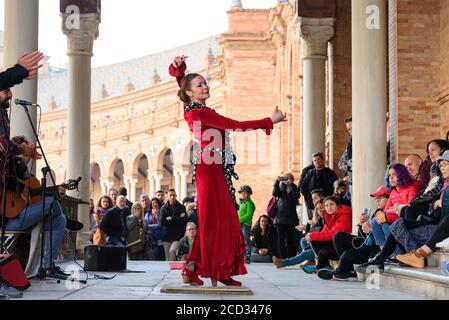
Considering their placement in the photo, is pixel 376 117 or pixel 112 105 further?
pixel 112 105

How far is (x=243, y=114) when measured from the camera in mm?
42062

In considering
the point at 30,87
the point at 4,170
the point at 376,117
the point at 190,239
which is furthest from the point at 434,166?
the point at 190,239

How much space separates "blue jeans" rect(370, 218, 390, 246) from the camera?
1051 cm

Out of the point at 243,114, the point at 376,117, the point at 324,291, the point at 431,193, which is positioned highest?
the point at 243,114

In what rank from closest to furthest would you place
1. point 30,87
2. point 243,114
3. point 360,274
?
point 360,274 → point 30,87 → point 243,114

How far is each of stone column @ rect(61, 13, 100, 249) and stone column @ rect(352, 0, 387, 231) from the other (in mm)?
7596

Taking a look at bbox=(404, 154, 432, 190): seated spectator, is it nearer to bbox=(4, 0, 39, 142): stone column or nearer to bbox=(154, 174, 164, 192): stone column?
bbox=(4, 0, 39, 142): stone column

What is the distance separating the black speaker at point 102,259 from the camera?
12.8m

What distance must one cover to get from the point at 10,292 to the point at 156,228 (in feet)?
38.4

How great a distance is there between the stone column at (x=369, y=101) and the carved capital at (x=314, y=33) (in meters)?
7.57

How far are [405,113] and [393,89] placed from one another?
470 millimetres

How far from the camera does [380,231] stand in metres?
10.6

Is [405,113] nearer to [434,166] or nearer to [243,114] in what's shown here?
[434,166]

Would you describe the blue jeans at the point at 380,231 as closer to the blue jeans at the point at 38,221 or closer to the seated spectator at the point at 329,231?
the seated spectator at the point at 329,231
